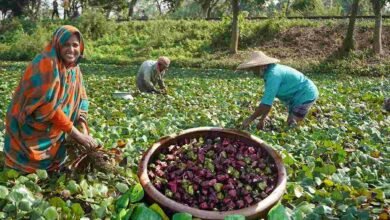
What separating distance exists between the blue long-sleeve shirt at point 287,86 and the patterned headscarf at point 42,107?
2.18 metres

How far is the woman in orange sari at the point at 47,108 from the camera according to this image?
3105 mm

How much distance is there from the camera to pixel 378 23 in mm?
16219

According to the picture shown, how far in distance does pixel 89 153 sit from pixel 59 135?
339 millimetres

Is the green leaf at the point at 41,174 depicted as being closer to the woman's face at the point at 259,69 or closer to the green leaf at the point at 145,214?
the green leaf at the point at 145,214

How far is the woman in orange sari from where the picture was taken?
3.11 m

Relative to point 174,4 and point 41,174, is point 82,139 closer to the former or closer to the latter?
point 41,174

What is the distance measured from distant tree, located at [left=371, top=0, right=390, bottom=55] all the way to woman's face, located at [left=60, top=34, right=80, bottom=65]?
14897 mm

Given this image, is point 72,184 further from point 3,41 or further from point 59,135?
point 3,41

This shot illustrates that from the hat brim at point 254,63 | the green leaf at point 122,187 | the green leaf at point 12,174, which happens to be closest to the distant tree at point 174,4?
the hat brim at point 254,63

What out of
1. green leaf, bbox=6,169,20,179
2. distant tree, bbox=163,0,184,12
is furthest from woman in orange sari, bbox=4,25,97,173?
distant tree, bbox=163,0,184,12

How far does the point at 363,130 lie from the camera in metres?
5.20

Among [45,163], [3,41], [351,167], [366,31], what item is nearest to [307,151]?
[351,167]

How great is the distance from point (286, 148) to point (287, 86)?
4.14 feet

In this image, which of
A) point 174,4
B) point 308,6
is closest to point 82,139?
point 308,6
